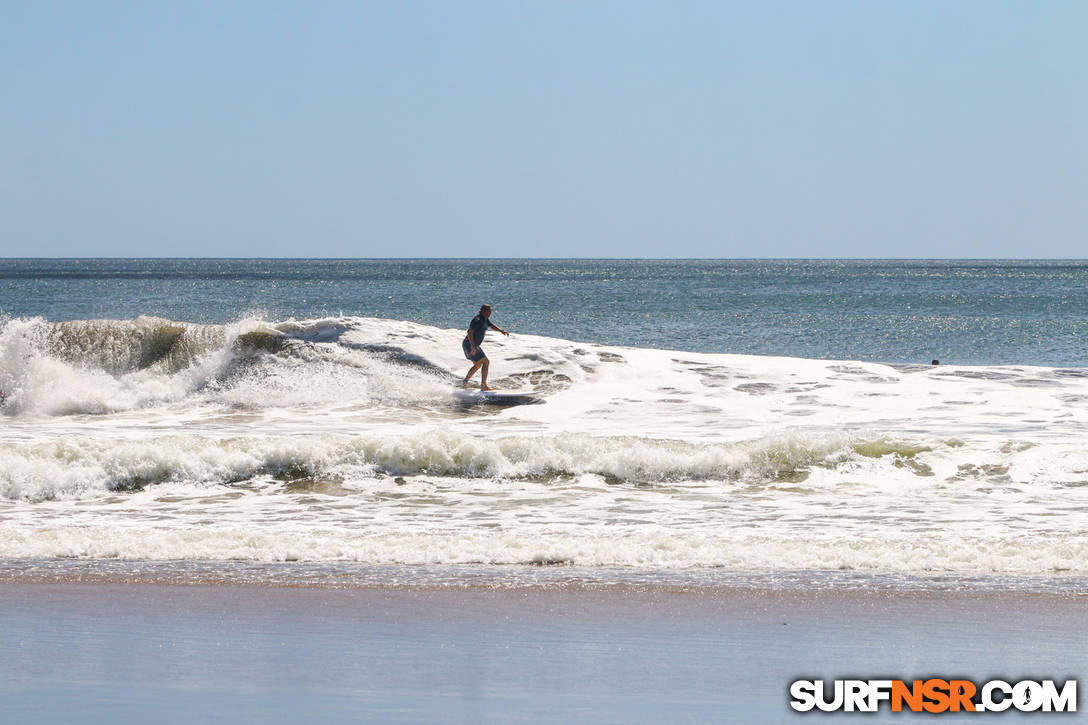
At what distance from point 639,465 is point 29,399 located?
33.7 feet

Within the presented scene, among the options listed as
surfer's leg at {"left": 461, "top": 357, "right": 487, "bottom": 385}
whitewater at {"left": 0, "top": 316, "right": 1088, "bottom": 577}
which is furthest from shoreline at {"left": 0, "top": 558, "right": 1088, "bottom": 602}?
surfer's leg at {"left": 461, "top": 357, "right": 487, "bottom": 385}

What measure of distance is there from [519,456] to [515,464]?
15 cm

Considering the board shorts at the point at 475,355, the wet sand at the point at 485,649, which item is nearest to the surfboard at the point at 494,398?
the board shorts at the point at 475,355

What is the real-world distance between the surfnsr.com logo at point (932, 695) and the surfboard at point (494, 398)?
37.8 feet

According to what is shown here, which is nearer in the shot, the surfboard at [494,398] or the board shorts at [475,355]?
the surfboard at [494,398]

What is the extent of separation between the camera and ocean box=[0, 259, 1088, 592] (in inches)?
317

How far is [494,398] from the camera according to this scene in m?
16.8

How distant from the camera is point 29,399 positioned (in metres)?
16.8

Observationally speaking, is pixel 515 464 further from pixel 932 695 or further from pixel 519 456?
pixel 932 695

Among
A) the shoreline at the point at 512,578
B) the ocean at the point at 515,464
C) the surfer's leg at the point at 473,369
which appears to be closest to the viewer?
the shoreline at the point at 512,578

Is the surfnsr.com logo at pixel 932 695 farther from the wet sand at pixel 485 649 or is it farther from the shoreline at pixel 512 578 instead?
the shoreline at pixel 512 578

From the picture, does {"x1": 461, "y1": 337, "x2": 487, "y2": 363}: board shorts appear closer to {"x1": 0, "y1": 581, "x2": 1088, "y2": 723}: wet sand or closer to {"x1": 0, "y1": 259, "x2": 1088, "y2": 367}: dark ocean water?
{"x1": 0, "y1": 259, "x2": 1088, "y2": 367}: dark ocean water

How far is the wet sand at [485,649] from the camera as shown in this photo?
Answer: 16.0 ft

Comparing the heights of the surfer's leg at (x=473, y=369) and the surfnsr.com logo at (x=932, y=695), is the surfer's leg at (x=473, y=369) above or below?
above
